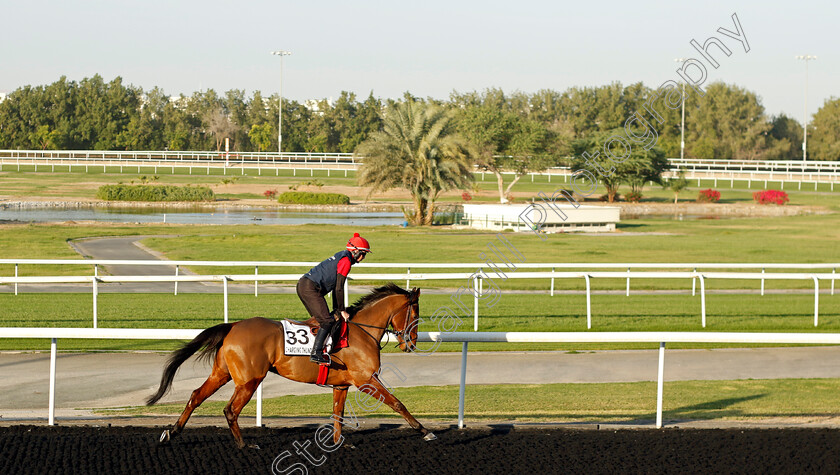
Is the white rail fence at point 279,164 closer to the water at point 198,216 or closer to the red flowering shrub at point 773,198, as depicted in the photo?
the red flowering shrub at point 773,198

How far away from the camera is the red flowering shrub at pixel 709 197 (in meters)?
58.3

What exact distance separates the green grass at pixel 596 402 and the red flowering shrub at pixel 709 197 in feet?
167

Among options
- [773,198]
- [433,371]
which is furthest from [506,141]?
[433,371]

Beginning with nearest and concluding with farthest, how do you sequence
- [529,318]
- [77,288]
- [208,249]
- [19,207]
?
1. [529,318]
2. [77,288]
3. [208,249]
4. [19,207]

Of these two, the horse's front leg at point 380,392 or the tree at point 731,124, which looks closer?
the horse's front leg at point 380,392

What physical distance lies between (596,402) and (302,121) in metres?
99.2

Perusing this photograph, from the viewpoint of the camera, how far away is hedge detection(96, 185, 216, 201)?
54469 millimetres

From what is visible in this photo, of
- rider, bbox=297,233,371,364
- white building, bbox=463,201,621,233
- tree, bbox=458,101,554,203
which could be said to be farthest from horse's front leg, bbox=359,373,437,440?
tree, bbox=458,101,554,203

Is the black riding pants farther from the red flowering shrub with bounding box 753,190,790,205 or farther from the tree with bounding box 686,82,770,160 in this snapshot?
the tree with bounding box 686,82,770,160

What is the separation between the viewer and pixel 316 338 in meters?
6.02

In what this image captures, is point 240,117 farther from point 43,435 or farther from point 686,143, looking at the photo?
point 43,435

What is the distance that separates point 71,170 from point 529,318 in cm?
6701

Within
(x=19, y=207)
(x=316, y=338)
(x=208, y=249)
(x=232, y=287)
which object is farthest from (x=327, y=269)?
(x=19, y=207)

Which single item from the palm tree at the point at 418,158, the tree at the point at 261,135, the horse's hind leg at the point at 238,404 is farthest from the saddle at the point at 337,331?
the tree at the point at 261,135
